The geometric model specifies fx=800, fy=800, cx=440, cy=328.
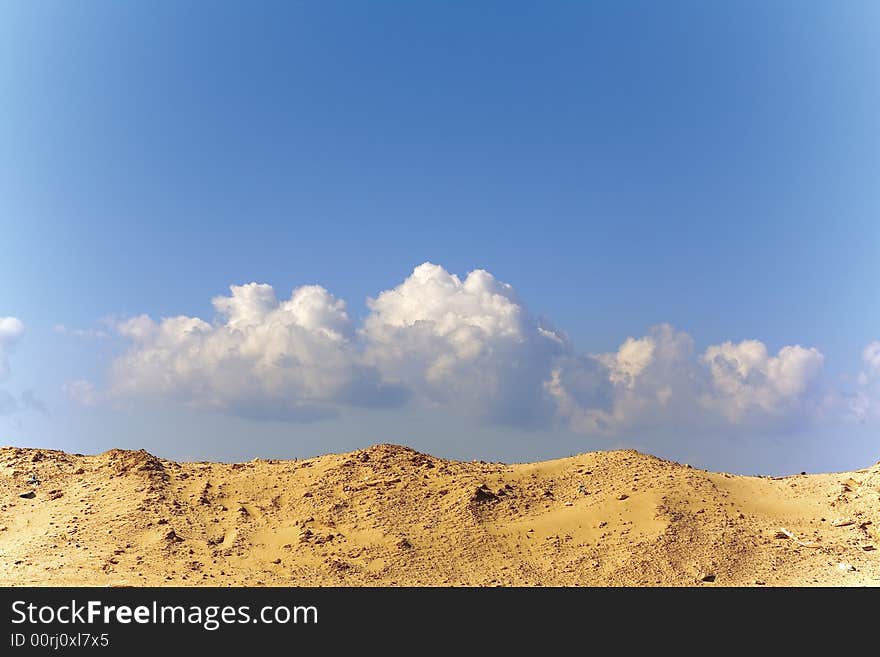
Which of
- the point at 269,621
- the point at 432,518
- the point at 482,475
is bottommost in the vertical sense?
the point at 269,621

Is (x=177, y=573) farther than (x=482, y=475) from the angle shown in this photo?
No

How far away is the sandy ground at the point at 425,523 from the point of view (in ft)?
84.3

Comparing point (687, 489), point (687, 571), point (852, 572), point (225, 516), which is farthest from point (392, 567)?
point (852, 572)

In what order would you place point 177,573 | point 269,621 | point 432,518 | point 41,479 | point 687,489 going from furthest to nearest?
point 41,479, point 687,489, point 432,518, point 177,573, point 269,621

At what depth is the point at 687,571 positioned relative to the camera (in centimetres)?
2600

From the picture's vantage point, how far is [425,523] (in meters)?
28.9

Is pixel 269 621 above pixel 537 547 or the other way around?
the other way around

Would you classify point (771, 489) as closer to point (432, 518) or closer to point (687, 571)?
point (687, 571)

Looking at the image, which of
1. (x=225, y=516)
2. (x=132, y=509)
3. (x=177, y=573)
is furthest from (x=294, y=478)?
(x=177, y=573)

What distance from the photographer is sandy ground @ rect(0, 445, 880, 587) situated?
2570 cm

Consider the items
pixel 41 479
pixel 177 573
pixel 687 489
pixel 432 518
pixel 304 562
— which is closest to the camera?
pixel 177 573

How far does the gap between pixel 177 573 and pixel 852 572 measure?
70.1 feet

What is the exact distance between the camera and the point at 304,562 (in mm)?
26469

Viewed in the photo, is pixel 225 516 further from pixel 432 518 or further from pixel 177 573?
pixel 432 518
